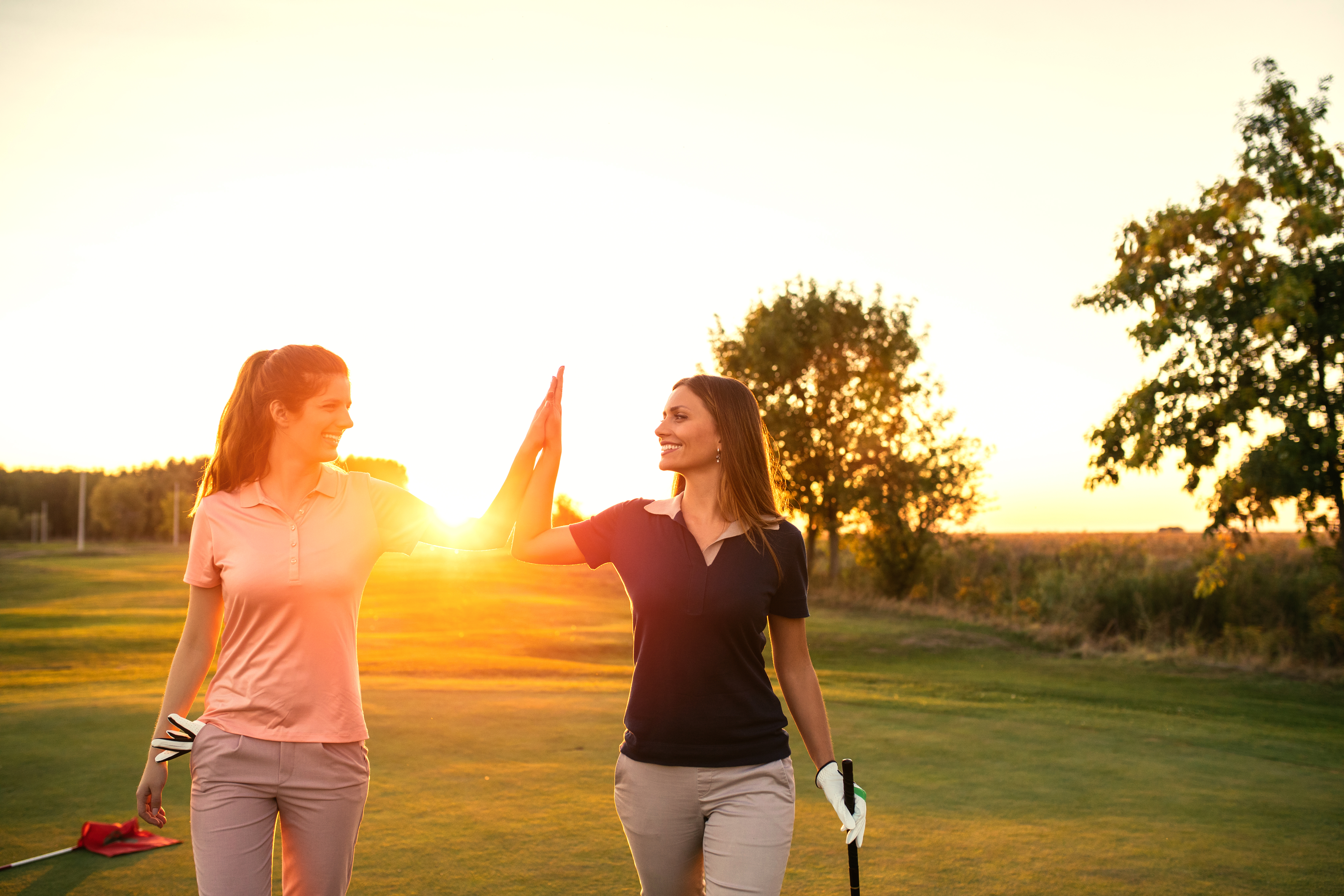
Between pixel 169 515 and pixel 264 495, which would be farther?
pixel 169 515

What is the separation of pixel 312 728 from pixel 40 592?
36.3m

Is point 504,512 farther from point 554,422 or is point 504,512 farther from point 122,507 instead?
point 122,507

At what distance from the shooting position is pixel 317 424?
3027 mm

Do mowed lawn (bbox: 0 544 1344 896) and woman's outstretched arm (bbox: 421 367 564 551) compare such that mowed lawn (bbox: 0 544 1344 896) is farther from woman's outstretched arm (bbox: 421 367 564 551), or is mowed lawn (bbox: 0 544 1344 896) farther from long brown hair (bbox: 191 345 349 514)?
→ long brown hair (bbox: 191 345 349 514)

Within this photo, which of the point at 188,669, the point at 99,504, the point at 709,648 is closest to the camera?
the point at 709,648

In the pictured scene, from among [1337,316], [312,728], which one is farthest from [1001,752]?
[1337,316]

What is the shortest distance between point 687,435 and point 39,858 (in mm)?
4029

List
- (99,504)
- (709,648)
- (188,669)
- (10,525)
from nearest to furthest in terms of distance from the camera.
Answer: (709,648)
(188,669)
(10,525)
(99,504)

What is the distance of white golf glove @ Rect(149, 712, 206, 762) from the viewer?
284 centimetres

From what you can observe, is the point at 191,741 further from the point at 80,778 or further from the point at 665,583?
the point at 80,778

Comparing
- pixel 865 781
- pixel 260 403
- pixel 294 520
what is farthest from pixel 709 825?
pixel 865 781

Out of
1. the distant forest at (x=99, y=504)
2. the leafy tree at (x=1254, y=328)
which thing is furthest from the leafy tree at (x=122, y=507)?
the leafy tree at (x=1254, y=328)

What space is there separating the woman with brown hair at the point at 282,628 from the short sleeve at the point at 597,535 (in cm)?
24

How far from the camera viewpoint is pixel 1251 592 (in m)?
19.8
